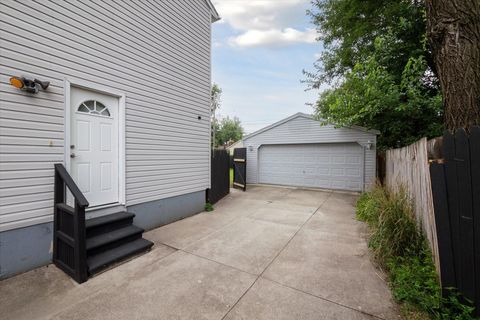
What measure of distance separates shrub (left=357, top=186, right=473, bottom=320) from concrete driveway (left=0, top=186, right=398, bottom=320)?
17 cm

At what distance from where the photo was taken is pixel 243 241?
12.6 feet

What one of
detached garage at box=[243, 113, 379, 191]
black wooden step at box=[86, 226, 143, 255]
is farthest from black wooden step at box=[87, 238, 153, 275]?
detached garage at box=[243, 113, 379, 191]

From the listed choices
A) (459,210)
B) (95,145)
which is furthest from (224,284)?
(95,145)

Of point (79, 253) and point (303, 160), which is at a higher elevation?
point (303, 160)

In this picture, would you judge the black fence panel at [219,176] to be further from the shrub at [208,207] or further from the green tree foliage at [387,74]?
the green tree foliage at [387,74]

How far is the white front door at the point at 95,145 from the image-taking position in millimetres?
3275

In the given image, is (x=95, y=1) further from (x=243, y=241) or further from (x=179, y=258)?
(x=243, y=241)

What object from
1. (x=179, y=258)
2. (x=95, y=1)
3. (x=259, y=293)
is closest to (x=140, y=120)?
(x=95, y=1)

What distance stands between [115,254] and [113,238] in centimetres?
24

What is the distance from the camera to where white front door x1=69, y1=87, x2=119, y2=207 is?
10.7ft

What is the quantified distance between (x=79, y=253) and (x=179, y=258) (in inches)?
47.6

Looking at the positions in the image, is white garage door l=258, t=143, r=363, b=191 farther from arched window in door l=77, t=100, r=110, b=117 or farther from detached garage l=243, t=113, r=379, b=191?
arched window in door l=77, t=100, r=110, b=117

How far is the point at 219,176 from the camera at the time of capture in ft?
23.7

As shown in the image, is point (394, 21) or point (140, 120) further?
point (394, 21)
